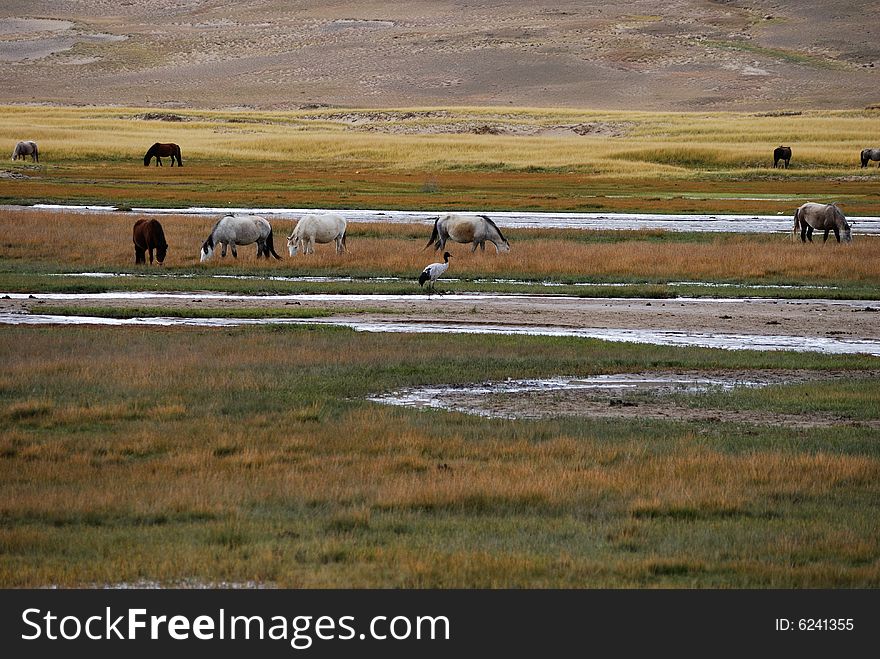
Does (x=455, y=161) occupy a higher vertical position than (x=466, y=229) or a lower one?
higher

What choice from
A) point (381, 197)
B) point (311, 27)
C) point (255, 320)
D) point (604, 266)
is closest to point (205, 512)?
point (255, 320)

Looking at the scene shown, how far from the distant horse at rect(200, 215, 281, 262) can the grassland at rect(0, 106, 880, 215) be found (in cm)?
1681

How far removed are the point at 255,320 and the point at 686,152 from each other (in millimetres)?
56151

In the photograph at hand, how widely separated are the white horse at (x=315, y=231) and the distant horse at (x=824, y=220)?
42.1 ft

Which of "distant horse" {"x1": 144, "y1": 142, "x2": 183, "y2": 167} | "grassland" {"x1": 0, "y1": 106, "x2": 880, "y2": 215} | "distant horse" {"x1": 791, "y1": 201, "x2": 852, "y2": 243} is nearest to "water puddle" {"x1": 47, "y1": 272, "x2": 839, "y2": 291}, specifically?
"distant horse" {"x1": 791, "y1": 201, "x2": 852, "y2": 243}

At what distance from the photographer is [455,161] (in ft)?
241

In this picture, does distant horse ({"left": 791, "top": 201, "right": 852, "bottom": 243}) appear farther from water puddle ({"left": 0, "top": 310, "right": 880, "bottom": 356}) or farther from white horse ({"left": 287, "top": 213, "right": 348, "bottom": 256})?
water puddle ({"left": 0, "top": 310, "right": 880, "bottom": 356})

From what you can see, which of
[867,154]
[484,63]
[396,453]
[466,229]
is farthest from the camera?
[484,63]

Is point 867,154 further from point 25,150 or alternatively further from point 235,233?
point 235,233

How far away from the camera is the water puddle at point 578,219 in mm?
41344

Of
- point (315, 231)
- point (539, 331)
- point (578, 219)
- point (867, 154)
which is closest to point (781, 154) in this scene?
point (867, 154)

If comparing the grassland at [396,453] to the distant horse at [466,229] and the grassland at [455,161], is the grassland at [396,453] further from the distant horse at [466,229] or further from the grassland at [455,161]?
the grassland at [455,161]

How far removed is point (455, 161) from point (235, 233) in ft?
142
